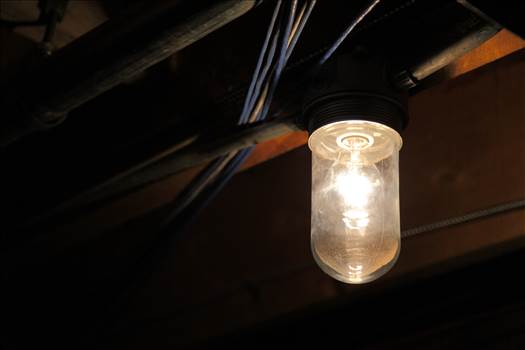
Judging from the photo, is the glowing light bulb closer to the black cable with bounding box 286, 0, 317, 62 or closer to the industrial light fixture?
the industrial light fixture

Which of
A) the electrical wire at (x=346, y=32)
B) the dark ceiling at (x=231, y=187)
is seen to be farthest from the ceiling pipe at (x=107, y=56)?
the electrical wire at (x=346, y=32)

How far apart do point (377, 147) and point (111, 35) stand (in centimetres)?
38

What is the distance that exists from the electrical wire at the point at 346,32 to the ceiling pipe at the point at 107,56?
0.12 m

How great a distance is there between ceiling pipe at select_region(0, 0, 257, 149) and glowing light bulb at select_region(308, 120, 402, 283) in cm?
20

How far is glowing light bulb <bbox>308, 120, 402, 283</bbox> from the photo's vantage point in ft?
3.12

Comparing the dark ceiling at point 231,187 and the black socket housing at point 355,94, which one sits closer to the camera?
the black socket housing at point 355,94

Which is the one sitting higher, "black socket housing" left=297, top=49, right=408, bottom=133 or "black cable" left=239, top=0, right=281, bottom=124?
"black cable" left=239, top=0, right=281, bottom=124

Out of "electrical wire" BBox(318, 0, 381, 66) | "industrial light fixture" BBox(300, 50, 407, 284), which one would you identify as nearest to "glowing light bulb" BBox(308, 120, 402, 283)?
"industrial light fixture" BBox(300, 50, 407, 284)

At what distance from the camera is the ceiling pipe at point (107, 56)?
95cm

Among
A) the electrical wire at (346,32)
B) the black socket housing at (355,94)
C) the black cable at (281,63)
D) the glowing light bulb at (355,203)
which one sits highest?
the black cable at (281,63)

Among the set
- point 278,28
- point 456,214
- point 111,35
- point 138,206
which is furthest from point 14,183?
point 456,214

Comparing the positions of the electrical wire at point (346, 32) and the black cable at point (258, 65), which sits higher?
the black cable at point (258, 65)

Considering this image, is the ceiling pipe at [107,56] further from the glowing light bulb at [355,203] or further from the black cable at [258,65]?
the glowing light bulb at [355,203]

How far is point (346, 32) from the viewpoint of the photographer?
3.11ft
